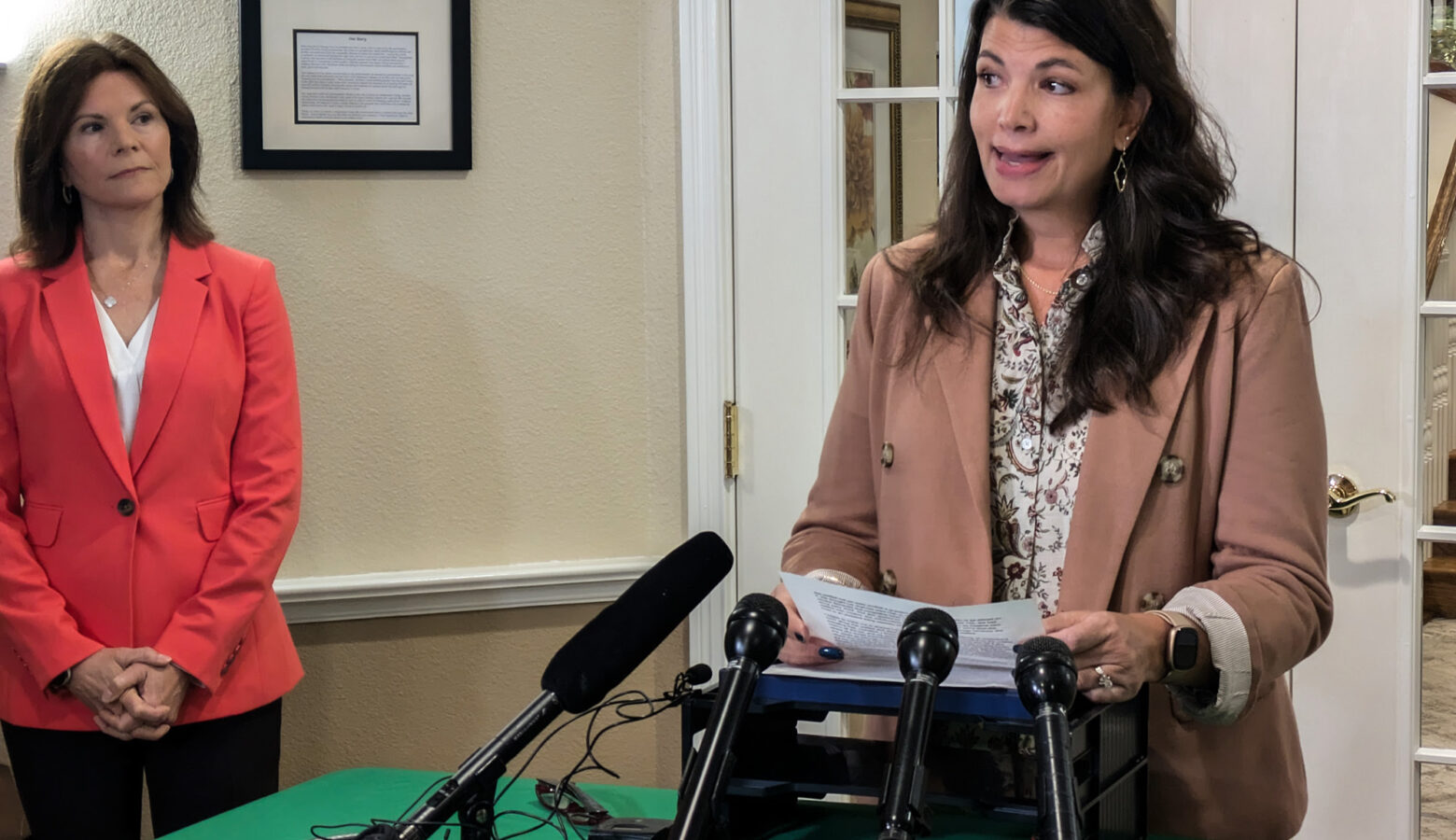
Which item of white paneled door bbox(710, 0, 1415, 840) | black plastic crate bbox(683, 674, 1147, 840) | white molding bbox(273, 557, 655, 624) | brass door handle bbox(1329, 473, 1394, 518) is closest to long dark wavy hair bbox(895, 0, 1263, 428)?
black plastic crate bbox(683, 674, 1147, 840)

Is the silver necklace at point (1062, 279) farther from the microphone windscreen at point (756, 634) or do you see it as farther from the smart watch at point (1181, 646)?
the microphone windscreen at point (756, 634)

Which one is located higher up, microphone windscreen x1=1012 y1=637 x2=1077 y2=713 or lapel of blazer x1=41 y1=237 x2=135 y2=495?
lapel of blazer x1=41 y1=237 x2=135 y2=495

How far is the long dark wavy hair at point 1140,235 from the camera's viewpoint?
155 centimetres

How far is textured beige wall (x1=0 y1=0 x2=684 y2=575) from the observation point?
259cm

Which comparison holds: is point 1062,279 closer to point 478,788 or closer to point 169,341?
point 478,788

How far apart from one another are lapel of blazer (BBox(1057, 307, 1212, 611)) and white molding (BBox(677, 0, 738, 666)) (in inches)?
45.7

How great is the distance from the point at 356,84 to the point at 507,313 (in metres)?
0.51

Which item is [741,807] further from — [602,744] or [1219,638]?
[602,744]

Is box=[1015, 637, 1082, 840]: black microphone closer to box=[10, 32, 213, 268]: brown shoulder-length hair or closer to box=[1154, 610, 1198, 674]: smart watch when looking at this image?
box=[1154, 610, 1198, 674]: smart watch

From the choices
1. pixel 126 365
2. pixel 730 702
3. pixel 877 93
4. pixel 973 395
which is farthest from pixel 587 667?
pixel 877 93

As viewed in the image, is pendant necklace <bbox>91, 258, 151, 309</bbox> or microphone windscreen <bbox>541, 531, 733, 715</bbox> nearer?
microphone windscreen <bbox>541, 531, 733, 715</bbox>

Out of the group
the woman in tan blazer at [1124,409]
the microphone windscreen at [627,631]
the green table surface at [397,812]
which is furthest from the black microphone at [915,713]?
the woman in tan blazer at [1124,409]

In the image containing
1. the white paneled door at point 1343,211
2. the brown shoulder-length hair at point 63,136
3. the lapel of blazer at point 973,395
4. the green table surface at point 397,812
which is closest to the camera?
the green table surface at point 397,812

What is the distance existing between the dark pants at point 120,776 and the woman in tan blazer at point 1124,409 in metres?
1.04
